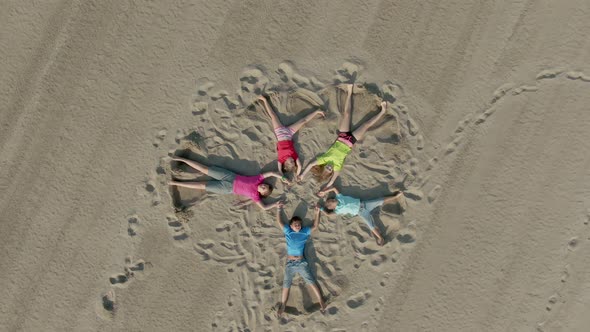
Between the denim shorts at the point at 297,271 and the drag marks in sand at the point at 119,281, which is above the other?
the denim shorts at the point at 297,271

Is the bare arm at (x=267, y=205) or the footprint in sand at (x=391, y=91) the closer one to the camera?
the bare arm at (x=267, y=205)

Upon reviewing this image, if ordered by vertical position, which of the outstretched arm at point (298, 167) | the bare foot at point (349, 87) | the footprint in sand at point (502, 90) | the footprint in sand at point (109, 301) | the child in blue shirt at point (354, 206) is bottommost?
the footprint in sand at point (109, 301)

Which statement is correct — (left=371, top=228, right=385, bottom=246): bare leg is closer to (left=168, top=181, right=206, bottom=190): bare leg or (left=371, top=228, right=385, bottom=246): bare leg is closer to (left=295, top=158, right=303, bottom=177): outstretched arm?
(left=295, top=158, right=303, bottom=177): outstretched arm

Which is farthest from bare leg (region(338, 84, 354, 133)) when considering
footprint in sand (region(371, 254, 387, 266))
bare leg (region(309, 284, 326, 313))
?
bare leg (region(309, 284, 326, 313))

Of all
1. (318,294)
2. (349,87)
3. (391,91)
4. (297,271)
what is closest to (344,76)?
(349,87)

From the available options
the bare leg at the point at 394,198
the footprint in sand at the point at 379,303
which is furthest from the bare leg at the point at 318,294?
the bare leg at the point at 394,198

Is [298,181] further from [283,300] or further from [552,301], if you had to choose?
[552,301]

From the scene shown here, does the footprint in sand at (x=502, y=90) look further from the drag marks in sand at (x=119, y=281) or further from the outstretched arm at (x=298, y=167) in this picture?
the drag marks in sand at (x=119, y=281)
